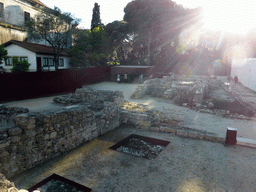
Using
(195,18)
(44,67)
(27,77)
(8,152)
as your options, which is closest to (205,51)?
(195,18)

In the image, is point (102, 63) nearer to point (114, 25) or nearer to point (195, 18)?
point (114, 25)

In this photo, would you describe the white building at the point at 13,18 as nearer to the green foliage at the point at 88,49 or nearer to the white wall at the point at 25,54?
the white wall at the point at 25,54

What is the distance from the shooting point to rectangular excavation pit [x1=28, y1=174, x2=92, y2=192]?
4.33 m

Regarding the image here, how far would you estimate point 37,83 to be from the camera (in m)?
14.2

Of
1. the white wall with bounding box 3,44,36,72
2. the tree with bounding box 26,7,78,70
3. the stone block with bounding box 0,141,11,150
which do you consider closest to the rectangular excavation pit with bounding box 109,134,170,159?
the stone block with bounding box 0,141,11,150

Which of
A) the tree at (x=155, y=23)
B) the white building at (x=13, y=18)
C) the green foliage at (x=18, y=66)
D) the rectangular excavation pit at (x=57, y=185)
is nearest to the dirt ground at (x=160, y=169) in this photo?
the rectangular excavation pit at (x=57, y=185)

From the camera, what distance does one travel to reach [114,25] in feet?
108

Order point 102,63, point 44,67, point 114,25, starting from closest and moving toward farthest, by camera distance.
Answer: point 44,67
point 102,63
point 114,25

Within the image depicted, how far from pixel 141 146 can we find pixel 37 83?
35.2 feet

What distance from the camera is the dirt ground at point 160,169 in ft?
14.7

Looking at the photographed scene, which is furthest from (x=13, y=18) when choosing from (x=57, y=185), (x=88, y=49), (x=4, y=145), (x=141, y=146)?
(x=57, y=185)

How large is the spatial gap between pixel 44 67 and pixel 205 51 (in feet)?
122

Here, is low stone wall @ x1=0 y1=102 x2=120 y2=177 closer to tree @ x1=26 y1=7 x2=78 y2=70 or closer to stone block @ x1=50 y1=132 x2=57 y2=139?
stone block @ x1=50 y1=132 x2=57 y2=139

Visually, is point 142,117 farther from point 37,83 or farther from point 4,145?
point 37,83
